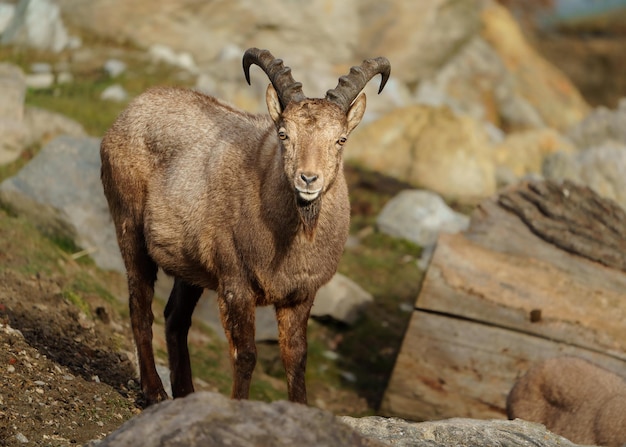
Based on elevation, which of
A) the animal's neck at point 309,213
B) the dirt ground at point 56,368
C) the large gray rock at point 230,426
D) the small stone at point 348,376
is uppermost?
the animal's neck at point 309,213

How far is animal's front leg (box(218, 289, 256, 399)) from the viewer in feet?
24.6

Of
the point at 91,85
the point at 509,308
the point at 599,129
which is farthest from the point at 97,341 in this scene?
the point at 599,129

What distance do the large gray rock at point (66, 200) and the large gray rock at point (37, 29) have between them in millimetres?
8072

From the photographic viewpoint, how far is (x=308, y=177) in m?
6.73

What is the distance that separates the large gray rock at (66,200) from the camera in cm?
1127

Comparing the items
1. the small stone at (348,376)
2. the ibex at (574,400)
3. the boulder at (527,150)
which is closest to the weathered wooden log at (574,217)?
the ibex at (574,400)

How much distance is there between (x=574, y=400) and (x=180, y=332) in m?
3.59

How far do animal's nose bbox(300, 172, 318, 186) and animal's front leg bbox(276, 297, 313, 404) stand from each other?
1178mm

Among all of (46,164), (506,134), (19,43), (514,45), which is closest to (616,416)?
(46,164)

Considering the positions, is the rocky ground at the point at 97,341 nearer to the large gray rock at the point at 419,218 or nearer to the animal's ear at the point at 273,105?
the large gray rock at the point at 419,218

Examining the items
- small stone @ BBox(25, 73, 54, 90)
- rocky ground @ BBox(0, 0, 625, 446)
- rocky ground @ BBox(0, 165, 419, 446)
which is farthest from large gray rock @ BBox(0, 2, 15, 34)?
rocky ground @ BBox(0, 165, 419, 446)

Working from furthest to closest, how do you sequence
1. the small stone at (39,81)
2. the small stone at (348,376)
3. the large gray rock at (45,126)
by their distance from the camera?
the small stone at (39,81), the large gray rock at (45,126), the small stone at (348,376)

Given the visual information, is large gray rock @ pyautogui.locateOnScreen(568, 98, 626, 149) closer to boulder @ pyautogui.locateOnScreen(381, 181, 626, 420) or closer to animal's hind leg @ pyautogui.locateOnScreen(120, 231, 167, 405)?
boulder @ pyautogui.locateOnScreen(381, 181, 626, 420)

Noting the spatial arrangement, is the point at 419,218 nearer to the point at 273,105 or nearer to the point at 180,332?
the point at 180,332
